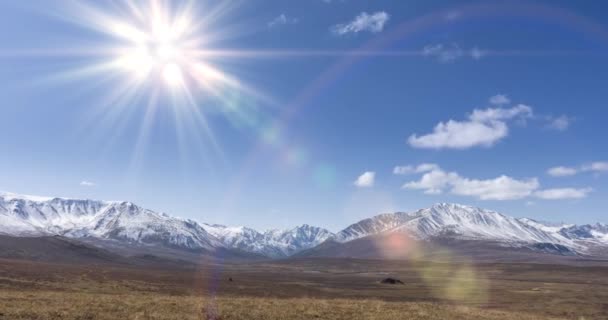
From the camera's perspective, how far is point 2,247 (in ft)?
607

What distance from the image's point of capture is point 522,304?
56.7 meters

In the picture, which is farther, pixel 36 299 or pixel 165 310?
pixel 36 299

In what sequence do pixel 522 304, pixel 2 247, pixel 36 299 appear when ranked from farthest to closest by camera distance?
pixel 2 247 → pixel 522 304 → pixel 36 299

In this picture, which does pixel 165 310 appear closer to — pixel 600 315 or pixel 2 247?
pixel 600 315

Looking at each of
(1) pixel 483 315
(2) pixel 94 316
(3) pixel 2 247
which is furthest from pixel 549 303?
(3) pixel 2 247

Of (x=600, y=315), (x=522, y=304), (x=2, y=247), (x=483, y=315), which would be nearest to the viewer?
(x=483, y=315)

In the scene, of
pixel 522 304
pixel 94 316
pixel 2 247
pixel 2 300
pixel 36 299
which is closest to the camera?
pixel 94 316

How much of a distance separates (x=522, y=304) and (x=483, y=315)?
22908 mm

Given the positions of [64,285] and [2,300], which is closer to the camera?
[2,300]

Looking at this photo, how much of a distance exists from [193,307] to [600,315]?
4179 cm

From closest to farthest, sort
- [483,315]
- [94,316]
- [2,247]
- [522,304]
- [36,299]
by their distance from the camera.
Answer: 1. [94,316]
2. [36,299]
3. [483,315]
4. [522,304]
5. [2,247]

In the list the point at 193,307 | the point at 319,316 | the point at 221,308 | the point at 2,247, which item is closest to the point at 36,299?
the point at 193,307

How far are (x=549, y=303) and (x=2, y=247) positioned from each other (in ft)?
669

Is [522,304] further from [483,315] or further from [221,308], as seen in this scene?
[221,308]
